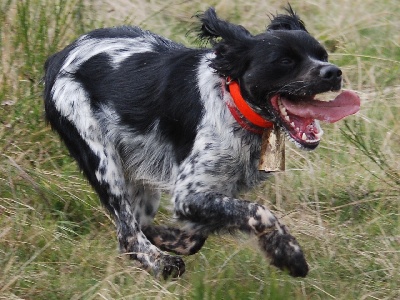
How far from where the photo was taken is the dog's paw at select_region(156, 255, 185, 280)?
5.07 metres

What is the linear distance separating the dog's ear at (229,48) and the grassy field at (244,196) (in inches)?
32.0

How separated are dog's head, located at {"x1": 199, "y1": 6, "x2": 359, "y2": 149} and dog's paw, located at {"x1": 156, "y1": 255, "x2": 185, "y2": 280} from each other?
35.2 inches

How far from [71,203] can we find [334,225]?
4.84ft

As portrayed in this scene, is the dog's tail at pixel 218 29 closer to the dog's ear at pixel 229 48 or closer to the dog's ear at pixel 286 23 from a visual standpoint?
the dog's ear at pixel 229 48

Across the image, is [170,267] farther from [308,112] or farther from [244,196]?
[308,112]

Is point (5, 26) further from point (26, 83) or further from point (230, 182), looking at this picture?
point (230, 182)

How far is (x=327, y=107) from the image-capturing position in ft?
15.1

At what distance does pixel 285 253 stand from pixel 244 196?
4.22 ft

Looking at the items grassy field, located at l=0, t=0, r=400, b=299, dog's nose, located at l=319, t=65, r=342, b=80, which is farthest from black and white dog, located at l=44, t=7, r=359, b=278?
grassy field, located at l=0, t=0, r=400, b=299

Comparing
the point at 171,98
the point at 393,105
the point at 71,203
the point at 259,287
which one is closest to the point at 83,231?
the point at 71,203

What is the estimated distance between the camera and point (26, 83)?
645 centimetres

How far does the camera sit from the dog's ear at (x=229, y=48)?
4781 millimetres

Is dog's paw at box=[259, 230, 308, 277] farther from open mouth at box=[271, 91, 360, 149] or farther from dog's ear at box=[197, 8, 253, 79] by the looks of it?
dog's ear at box=[197, 8, 253, 79]

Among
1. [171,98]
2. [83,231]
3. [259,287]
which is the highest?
[171,98]
